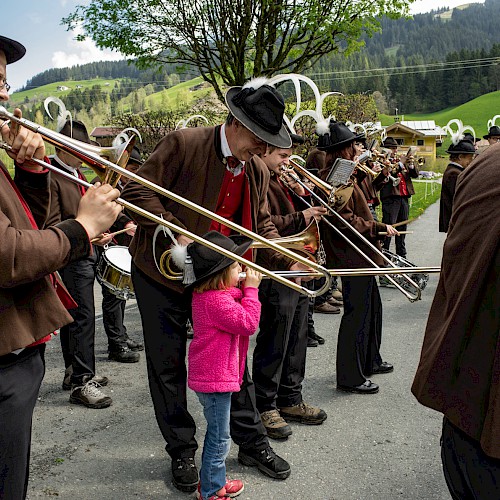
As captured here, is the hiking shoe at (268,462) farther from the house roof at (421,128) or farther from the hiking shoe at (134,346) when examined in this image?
the house roof at (421,128)

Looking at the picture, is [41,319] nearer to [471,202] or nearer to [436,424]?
[471,202]

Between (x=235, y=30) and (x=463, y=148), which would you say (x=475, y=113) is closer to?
(x=235, y=30)

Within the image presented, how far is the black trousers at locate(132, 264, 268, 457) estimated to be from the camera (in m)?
3.39

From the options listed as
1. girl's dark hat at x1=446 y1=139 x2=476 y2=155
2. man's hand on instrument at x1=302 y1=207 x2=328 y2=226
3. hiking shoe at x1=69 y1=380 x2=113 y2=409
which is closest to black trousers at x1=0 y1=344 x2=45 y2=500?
hiking shoe at x1=69 y1=380 x2=113 y2=409

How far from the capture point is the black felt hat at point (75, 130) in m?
4.61

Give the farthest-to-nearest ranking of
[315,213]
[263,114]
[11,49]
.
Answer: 1. [315,213]
2. [263,114]
3. [11,49]

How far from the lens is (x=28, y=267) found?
194 cm

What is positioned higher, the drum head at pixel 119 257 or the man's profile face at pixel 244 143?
the man's profile face at pixel 244 143

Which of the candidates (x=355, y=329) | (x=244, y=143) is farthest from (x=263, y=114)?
(x=355, y=329)

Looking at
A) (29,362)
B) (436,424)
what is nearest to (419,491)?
(436,424)

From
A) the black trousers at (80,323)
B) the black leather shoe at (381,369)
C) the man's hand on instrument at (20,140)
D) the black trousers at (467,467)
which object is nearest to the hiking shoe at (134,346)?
the black trousers at (80,323)

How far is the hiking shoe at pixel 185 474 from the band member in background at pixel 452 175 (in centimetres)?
489

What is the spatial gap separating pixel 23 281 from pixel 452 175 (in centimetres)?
641

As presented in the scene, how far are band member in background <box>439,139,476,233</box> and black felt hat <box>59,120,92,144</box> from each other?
434 cm
